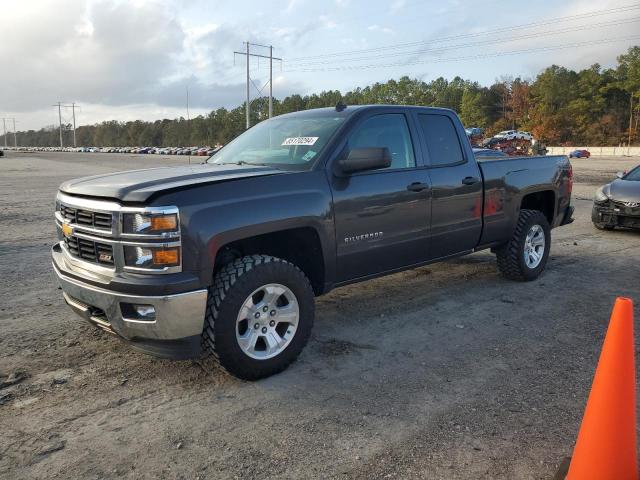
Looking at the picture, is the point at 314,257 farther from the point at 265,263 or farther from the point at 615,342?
the point at 615,342

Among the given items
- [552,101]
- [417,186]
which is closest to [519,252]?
[417,186]

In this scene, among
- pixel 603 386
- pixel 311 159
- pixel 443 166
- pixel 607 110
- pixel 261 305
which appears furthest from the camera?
pixel 607 110

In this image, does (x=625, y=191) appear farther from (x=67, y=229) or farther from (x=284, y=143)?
(x=67, y=229)

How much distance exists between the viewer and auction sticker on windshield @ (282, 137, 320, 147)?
13.9ft

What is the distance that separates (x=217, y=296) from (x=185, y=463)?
1025mm

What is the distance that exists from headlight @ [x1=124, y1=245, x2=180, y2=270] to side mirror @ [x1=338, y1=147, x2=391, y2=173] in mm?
1457

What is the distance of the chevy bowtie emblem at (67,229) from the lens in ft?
12.0

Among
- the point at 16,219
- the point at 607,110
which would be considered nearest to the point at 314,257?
the point at 16,219

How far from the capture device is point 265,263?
11.7 feet

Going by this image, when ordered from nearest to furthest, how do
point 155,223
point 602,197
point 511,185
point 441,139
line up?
point 155,223
point 441,139
point 511,185
point 602,197

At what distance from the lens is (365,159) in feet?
12.9

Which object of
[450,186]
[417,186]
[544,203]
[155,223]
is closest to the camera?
[155,223]

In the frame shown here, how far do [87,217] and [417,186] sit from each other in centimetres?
266

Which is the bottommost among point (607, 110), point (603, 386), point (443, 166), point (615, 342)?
point (603, 386)
